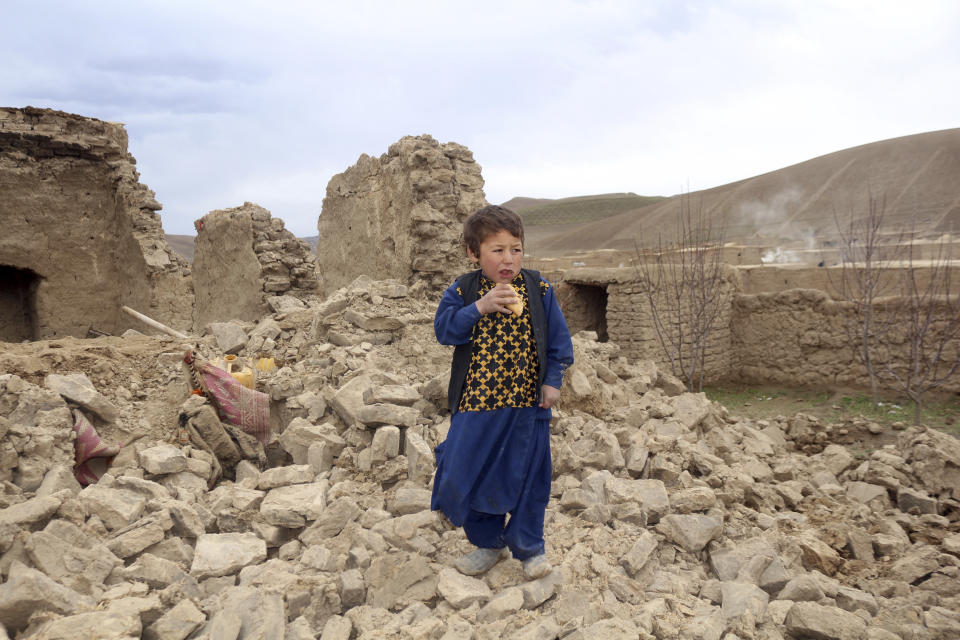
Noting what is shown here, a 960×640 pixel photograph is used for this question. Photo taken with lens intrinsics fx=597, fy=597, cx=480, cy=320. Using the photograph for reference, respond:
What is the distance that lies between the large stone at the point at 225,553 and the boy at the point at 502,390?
0.89 metres

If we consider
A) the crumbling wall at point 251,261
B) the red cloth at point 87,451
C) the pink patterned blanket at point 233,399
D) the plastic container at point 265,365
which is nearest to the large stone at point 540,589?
the pink patterned blanket at point 233,399

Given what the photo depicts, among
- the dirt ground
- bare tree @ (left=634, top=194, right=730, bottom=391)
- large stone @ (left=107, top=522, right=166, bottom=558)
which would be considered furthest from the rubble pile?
bare tree @ (left=634, top=194, right=730, bottom=391)

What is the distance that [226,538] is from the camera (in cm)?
266

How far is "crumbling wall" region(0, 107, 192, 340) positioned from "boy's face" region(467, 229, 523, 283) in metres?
7.06

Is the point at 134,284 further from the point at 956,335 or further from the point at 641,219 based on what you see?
the point at 641,219

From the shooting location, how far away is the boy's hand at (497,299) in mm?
2201

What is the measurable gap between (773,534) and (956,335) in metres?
6.46

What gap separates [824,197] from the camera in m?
54.4

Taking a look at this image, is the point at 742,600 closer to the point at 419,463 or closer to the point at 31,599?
the point at 419,463

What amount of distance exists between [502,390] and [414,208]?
349 cm

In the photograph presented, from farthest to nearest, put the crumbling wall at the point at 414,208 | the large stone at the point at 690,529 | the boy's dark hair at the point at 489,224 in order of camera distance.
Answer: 1. the crumbling wall at the point at 414,208
2. the large stone at the point at 690,529
3. the boy's dark hair at the point at 489,224

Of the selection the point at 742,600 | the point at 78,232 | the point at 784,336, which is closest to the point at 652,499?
the point at 742,600

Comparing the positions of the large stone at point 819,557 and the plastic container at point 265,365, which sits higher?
the plastic container at point 265,365

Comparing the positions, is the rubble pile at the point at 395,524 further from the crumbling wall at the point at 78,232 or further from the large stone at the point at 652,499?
the crumbling wall at the point at 78,232
